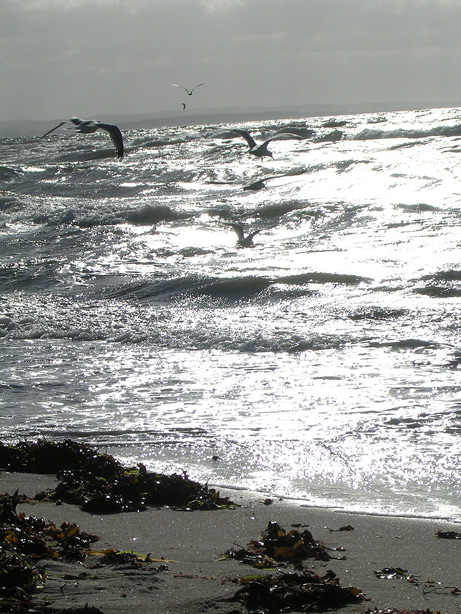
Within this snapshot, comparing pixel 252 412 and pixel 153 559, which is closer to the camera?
pixel 153 559

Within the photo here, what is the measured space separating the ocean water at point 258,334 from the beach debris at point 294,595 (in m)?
1.20

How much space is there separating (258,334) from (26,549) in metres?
5.40

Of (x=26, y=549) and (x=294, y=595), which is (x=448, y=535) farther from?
(x=26, y=549)

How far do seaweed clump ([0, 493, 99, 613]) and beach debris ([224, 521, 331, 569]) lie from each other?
62 centimetres

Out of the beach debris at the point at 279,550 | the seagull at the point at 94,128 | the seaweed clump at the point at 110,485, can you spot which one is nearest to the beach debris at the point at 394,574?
the beach debris at the point at 279,550

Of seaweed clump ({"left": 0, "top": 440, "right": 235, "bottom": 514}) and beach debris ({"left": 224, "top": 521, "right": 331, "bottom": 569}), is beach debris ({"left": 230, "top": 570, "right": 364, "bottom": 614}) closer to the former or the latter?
beach debris ({"left": 224, "top": 521, "right": 331, "bottom": 569})

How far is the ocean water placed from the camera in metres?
4.66

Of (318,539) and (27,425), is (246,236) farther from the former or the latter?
(318,539)

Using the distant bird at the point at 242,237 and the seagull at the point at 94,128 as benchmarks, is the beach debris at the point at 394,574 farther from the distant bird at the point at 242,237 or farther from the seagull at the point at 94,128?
the distant bird at the point at 242,237

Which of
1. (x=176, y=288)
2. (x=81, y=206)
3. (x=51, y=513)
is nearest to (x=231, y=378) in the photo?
(x=51, y=513)

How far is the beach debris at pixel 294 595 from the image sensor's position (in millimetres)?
2541

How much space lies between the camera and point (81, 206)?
19.5m

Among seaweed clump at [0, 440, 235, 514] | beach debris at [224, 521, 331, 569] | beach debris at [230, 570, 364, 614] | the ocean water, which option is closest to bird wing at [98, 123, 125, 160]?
the ocean water

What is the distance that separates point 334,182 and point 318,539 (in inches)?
686
